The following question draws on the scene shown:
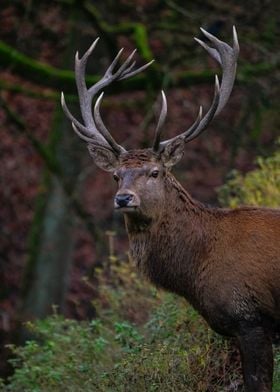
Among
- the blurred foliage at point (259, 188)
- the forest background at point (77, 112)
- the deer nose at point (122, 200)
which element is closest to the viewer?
the deer nose at point (122, 200)

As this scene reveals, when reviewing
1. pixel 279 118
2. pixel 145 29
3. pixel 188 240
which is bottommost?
pixel 188 240

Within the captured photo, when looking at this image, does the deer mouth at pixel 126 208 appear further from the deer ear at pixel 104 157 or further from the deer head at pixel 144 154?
the deer ear at pixel 104 157

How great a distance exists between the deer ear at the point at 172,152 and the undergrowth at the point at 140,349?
1368 mm

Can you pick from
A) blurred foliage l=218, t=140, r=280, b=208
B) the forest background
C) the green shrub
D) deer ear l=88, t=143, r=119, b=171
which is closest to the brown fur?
deer ear l=88, t=143, r=119, b=171

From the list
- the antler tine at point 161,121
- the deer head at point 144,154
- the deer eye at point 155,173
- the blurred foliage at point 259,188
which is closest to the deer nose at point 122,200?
the deer head at point 144,154

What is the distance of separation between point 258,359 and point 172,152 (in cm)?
173

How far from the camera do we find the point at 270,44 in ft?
55.4

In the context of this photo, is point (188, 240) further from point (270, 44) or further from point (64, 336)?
point (270, 44)

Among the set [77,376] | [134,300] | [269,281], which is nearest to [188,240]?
[269,281]

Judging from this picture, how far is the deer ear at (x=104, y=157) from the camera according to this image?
9.50 m

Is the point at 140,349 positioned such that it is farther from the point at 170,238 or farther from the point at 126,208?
the point at 126,208

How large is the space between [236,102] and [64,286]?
4.64 metres

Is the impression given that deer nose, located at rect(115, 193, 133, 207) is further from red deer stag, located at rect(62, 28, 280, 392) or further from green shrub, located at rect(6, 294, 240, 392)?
green shrub, located at rect(6, 294, 240, 392)

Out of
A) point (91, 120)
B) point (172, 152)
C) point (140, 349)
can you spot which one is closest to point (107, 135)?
point (91, 120)
